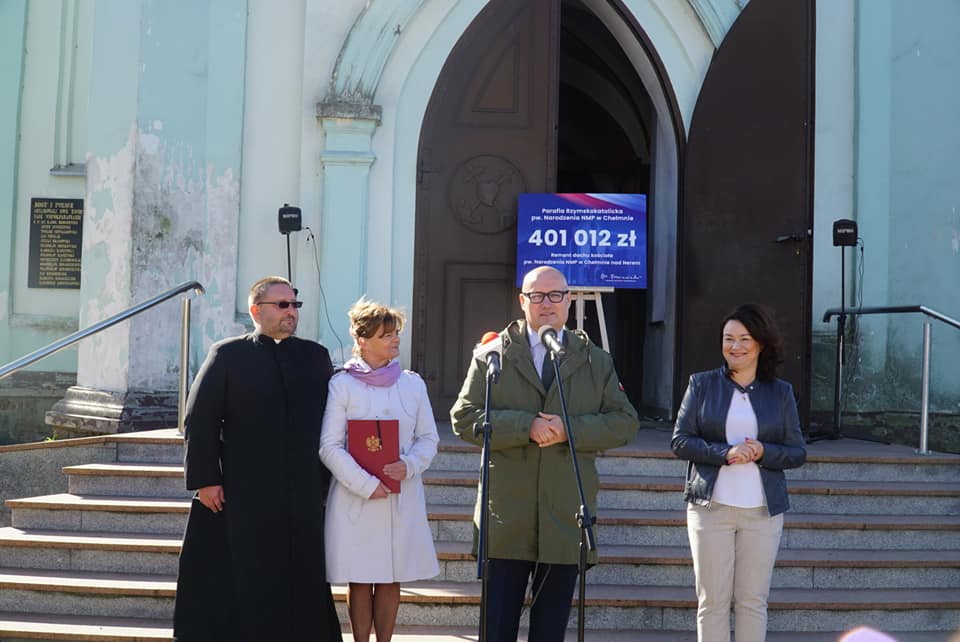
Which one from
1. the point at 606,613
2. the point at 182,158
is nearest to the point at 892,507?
the point at 606,613

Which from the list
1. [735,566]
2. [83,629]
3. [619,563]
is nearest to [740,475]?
[735,566]

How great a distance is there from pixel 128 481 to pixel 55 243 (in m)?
4.02

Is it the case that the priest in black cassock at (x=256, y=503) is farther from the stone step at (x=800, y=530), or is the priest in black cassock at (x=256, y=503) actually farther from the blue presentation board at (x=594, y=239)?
the blue presentation board at (x=594, y=239)

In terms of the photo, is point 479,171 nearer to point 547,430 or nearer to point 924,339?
point 924,339

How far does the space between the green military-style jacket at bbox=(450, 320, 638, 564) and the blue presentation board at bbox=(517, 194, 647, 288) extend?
3.91m

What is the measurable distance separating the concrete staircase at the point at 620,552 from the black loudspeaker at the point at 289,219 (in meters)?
1.91

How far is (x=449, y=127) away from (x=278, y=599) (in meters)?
5.09

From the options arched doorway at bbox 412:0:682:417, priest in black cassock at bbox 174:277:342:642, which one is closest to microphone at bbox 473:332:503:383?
priest in black cassock at bbox 174:277:342:642

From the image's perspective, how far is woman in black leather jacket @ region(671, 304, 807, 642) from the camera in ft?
14.9

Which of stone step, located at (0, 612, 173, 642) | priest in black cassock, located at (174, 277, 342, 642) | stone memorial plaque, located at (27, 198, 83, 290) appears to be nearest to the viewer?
priest in black cassock, located at (174, 277, 342, 642)

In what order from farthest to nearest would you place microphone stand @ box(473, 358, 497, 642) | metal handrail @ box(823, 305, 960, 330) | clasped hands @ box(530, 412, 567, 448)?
1. metal handrail @ box(823, 305, 960, 330)
2. clasped hands @ box(530, 412, 567, 448)
3. microphone stand @ box(473, 358, 497, 642)

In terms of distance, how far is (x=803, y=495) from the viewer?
22.0 feet

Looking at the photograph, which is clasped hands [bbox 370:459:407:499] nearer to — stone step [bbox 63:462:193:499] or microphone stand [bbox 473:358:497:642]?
microphone stand [bbox 473:358:497:642]

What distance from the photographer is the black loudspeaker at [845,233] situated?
8125mm
